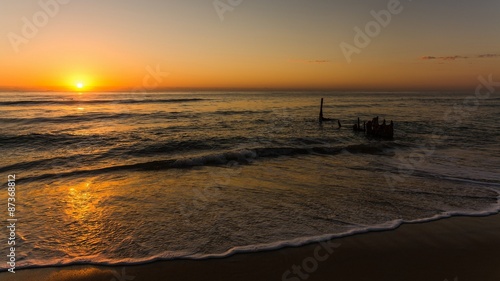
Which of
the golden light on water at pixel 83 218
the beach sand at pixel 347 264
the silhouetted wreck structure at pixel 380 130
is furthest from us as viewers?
the silhouetted wreck structure at pixel 380 130

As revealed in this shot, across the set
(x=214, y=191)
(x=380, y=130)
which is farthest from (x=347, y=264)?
(x=380, y=130)

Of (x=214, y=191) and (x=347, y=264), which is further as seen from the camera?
(x=214, y=191)

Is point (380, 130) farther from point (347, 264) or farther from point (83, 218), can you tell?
point (83, 218)

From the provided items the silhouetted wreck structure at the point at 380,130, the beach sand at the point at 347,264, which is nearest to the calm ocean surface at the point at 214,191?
the beach sand at the point at 347,264

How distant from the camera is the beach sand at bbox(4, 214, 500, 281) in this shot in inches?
231

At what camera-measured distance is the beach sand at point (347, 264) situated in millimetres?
5867

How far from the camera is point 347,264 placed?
629cm

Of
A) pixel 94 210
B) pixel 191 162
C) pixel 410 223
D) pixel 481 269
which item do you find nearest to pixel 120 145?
pixel 191 162

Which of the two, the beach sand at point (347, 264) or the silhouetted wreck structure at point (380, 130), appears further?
the silhouetted wreck structure at point (380, 130)

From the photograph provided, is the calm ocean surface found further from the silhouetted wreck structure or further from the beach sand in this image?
the silhouetted wreck structure

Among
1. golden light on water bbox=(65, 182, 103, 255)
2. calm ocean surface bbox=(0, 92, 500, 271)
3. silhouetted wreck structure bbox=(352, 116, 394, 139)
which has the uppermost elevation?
silhouetted wreck structure bbox=(352, 116, 394, 139)

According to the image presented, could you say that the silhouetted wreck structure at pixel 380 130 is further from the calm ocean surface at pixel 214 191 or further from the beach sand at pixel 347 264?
the beach sand at pixel 347 264

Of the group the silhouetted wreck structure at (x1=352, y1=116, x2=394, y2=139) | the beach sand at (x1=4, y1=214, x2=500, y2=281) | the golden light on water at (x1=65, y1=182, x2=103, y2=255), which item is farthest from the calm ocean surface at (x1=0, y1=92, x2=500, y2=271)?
the silhouetted wreck structure at (x1=352, y1=116, x2=394, y2=139)

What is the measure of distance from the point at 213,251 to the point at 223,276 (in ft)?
3.27
